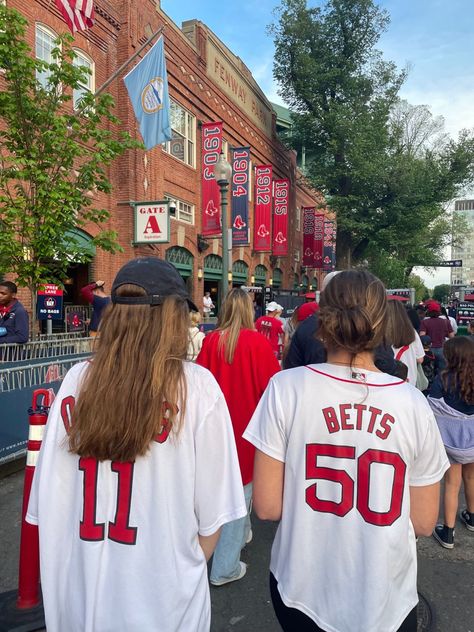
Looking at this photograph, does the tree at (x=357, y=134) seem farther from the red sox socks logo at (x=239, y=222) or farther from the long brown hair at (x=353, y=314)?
the long brown hair at (x=353, y=314)

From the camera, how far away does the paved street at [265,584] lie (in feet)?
8.76

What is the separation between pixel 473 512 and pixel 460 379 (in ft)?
4.34

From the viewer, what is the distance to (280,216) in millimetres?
24219

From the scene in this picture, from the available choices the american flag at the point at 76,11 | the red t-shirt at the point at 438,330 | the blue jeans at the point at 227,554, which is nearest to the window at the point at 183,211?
the american flag at the point at 76,11

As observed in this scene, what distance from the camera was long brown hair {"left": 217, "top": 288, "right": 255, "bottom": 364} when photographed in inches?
121

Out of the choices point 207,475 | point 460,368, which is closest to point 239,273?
point 460,368

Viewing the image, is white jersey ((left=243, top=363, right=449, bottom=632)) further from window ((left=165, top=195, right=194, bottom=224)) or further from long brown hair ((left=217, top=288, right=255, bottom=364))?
window ((left=165, top=195, right=194, bottom=224))

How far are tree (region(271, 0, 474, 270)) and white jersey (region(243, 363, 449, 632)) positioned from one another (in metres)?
25.0

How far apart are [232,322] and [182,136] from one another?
16.6 m

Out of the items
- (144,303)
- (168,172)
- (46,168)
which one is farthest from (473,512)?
(168,172)

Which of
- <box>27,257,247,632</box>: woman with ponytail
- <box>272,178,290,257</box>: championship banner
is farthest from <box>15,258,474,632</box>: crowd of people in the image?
<box>272,178,290,257</box>: championship banner

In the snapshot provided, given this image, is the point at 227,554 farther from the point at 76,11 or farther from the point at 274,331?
the point at 76,11

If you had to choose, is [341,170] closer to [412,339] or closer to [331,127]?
[331,127]

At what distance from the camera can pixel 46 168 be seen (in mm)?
7105
